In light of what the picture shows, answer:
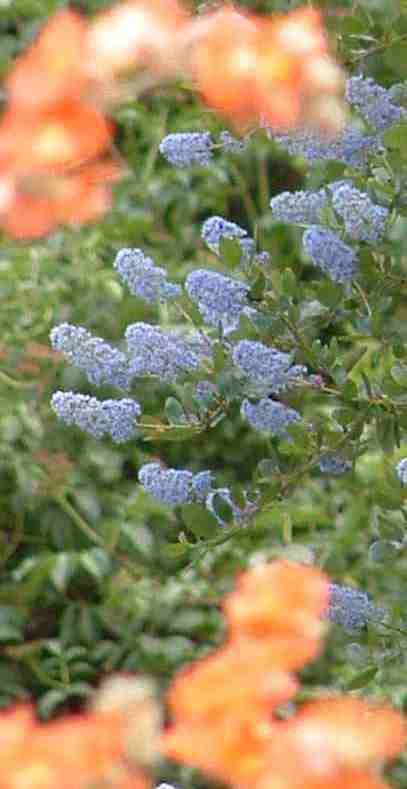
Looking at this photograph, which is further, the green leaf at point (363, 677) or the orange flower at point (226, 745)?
the green leaf at point (363, 677)

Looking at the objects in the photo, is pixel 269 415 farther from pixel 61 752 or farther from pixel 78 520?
pixel 78 520

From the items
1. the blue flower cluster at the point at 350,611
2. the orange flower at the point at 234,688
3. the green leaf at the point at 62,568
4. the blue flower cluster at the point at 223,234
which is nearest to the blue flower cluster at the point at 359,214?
the blue flower cluster at the point at 223,234

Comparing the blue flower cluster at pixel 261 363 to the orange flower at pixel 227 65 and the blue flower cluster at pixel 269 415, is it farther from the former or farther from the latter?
the orange flower at pixel 227 65

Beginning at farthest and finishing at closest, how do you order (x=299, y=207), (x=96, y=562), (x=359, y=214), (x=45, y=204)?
(x=96, y=562) → (x=299, y=207) → (x=359, y=214) → (x=45, y=204)

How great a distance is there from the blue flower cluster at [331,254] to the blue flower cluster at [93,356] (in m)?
0.22

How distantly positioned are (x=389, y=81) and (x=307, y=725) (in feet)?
3.84

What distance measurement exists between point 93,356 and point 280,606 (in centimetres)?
105

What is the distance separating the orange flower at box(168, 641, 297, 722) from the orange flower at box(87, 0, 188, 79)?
26cm

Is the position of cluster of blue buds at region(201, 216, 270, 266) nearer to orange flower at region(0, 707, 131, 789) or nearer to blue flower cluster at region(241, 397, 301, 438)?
blue flower cluster at region(241, 397, 301, 438)

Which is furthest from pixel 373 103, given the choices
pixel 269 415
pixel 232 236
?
pixel 269 415

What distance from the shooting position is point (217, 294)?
1746 millimetres

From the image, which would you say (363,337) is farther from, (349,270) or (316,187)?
(316,187)

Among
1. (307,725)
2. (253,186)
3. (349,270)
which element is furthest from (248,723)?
(253,186)

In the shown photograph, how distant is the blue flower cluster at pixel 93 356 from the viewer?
181 centimetres
